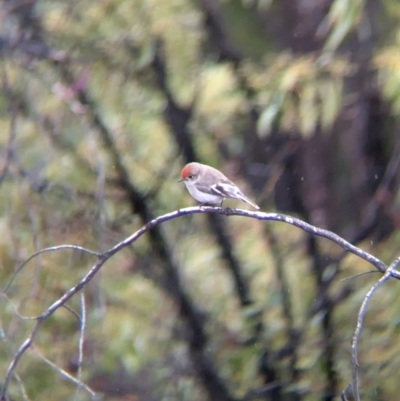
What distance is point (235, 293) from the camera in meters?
6.02

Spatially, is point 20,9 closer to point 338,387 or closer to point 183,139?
point 183,139

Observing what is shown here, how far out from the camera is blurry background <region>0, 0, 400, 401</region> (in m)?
5.17

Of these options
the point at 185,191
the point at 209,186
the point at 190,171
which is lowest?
the point at 209,186

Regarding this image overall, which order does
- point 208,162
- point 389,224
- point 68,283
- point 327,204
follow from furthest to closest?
point 327,204
point 208,162
point 389,224
point 68,283

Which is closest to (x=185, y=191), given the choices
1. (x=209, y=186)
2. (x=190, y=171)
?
→ (x=190, y=171)

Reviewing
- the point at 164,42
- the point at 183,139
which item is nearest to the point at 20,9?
the point at 164,42

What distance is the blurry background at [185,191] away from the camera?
5172 millimetres

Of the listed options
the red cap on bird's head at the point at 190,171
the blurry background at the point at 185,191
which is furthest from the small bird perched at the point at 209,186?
the blurry background at the point at 185,191

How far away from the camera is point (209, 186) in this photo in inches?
173

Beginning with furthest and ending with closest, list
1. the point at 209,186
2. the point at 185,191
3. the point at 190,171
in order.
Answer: the point at 185,191
the point at 190,171
the point at 209,186

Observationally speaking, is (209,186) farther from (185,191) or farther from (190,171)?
(185,191)

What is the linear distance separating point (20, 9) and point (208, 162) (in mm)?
1740

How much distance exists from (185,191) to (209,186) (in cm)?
144

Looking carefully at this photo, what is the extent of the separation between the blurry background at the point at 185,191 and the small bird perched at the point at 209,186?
0.56 m
